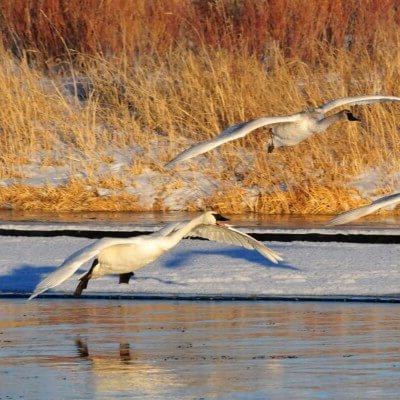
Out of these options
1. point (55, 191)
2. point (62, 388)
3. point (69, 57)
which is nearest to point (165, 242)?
point (62, 388)

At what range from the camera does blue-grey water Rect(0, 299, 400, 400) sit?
8188mm

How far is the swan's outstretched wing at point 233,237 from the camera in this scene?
38.7ft

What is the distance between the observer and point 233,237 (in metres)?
11.9

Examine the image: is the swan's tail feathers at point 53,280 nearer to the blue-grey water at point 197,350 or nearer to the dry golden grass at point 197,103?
the blue-grey water at point 197,350

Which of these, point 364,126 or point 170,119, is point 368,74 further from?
point 170,119

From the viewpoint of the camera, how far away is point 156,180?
778 inches

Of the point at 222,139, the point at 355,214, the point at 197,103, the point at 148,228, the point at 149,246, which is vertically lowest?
the point at 149,246

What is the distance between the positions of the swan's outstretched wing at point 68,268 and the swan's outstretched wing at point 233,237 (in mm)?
1173

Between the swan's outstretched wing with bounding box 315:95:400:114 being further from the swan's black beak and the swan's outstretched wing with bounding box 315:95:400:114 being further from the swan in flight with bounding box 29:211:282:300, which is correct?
the swan in flight with bounding box 29:211:282:300

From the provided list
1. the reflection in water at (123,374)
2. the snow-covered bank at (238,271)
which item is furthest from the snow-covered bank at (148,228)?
the reflection in water at (123,374)

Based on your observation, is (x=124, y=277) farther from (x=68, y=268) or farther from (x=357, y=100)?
(x=357, y=100)

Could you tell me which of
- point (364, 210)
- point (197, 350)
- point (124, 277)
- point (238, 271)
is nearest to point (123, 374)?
point (197, 350)

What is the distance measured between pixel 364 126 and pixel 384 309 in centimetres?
916

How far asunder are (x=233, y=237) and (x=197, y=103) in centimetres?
930
